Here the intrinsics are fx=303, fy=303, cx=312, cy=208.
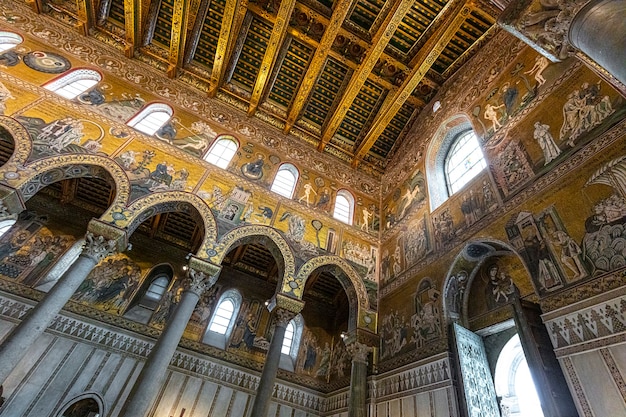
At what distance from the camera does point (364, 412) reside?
729 cm

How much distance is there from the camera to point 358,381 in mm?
7688

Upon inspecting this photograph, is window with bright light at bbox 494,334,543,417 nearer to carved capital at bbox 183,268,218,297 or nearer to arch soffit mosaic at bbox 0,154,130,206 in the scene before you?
carved capital at bbox 183,268,218,297

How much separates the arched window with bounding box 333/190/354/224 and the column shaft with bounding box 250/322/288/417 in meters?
4.67

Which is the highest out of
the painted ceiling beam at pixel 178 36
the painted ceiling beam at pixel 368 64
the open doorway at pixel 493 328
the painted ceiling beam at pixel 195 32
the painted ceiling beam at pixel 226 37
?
the painted ceiling beam at pixel 195 32

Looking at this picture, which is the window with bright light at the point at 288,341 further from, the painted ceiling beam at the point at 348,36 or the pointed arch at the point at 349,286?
the painted ceiling beam at the point at 348,36

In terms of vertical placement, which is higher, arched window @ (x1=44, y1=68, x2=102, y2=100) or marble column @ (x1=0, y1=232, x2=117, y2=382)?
arched window @ (x1=44, y1=68, x2=102, y2=100)

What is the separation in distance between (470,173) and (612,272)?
466cm

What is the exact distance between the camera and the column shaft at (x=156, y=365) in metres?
5.34

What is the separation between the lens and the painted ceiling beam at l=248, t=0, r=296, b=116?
366 inches

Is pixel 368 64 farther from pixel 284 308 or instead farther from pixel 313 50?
pixel 284 308

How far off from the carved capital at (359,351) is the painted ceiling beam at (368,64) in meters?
7.57

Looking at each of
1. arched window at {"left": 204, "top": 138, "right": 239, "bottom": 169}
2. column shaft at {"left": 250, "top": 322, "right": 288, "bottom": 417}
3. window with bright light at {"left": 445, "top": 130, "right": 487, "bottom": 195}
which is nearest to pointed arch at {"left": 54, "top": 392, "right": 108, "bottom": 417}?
column shaft at {"left": 250, "top": 322, "right": 288, "bottom": 417}

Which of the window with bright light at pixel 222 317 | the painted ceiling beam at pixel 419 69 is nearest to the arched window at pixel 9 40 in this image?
the window with bright light at pixel 222 317

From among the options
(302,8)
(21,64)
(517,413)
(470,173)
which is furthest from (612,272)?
(21,64)
